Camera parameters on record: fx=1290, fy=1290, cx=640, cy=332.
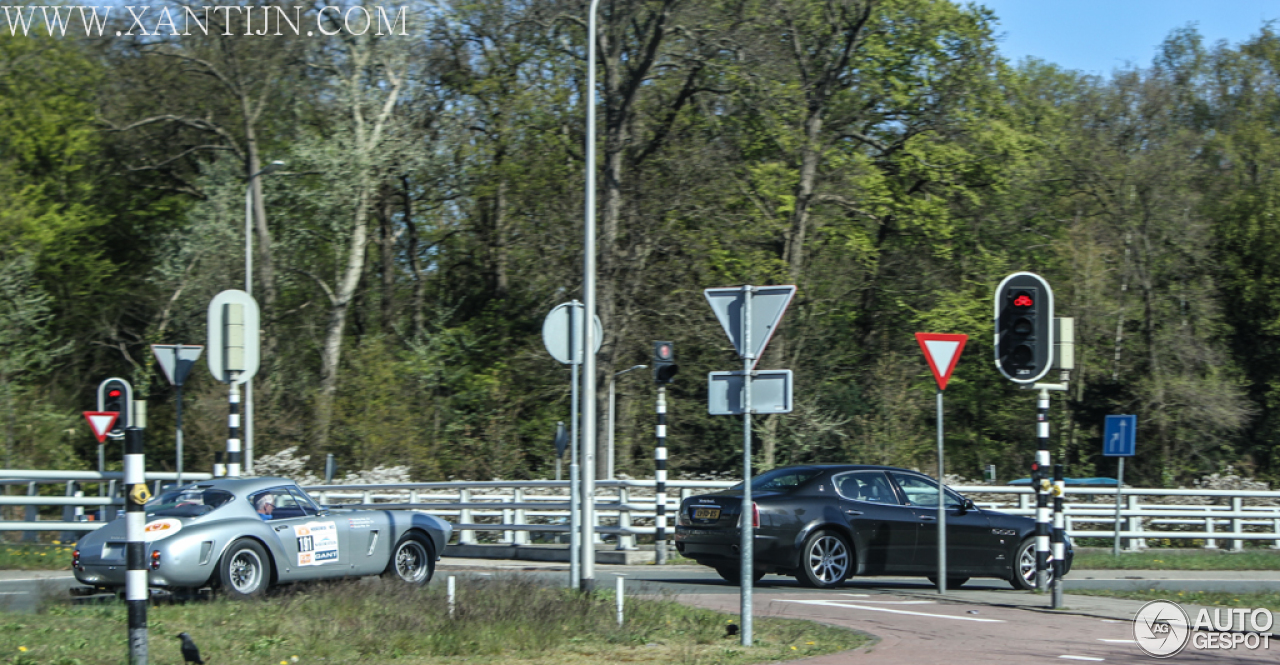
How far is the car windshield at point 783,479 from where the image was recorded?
49.4 feet

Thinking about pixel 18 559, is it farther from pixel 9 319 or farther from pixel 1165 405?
pixel 1165 405

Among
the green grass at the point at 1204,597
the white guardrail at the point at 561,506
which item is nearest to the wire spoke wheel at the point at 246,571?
the white guardrail at the point at 561,506

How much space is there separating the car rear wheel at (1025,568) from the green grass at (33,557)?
484 inches

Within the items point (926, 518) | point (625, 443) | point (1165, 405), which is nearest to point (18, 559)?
point (926, 518)

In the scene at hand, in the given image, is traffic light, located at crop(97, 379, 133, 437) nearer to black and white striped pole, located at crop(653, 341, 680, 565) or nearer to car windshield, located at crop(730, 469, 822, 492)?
black and white striped pole, located at crop(653, 341, 680, 565)

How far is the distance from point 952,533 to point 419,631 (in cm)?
772

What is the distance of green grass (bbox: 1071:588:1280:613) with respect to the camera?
45.3 feet

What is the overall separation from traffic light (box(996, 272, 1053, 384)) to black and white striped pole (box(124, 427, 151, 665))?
868 centimetres

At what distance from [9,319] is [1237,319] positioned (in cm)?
3679

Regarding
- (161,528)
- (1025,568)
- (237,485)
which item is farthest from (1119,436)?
(161,528)

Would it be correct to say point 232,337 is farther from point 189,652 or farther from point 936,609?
point 936,609

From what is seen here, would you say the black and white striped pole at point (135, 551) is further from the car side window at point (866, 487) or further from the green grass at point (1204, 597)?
the green grass at point (1204, 597)

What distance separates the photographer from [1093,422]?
38906 mm

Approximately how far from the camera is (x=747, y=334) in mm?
10031
